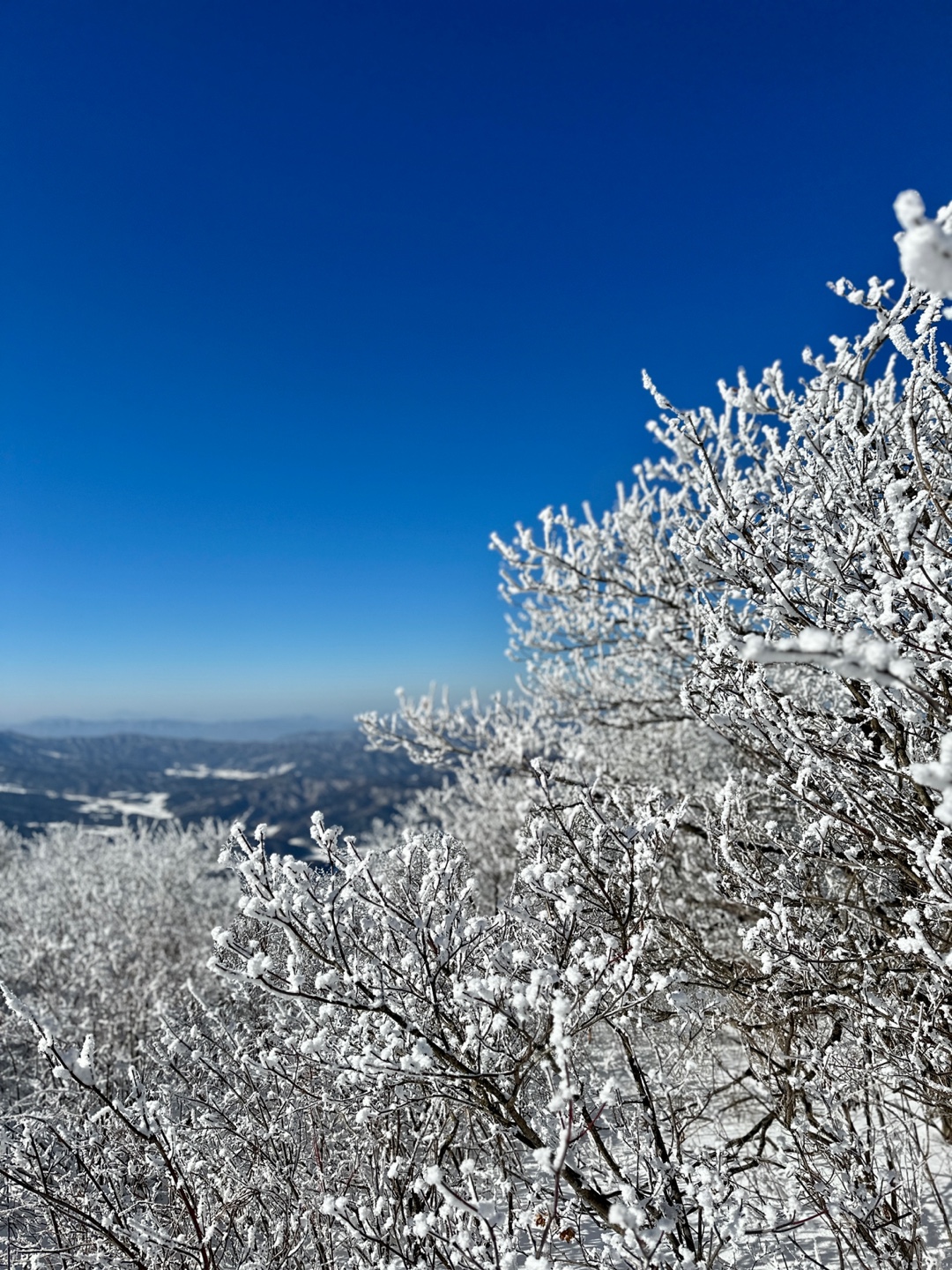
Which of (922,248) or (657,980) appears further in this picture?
(657,980)

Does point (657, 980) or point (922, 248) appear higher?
point (922, 248)

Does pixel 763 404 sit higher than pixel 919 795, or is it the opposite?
pixel 763 404

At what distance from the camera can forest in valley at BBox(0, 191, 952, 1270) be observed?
2363mm

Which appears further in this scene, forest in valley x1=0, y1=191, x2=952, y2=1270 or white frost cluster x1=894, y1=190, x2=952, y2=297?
forest in valley x1=0, y1=191, x2=952, y2=1270

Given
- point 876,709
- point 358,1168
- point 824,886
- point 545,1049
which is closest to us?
point 545,1049

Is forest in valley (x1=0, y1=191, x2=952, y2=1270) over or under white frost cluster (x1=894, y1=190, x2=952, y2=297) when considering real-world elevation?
under

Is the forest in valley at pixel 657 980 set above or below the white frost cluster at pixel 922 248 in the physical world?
below

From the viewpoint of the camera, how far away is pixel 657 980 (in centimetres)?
230

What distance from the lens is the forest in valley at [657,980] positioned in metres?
2.36

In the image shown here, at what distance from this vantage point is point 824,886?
17.6 ft

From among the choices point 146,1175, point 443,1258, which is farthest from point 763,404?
point 146,1175

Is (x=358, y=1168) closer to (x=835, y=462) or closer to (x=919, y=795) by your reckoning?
(x=919, y=795)

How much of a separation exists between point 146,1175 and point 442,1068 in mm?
3563

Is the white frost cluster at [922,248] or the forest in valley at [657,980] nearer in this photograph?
the white frost cluster at [922,248]
